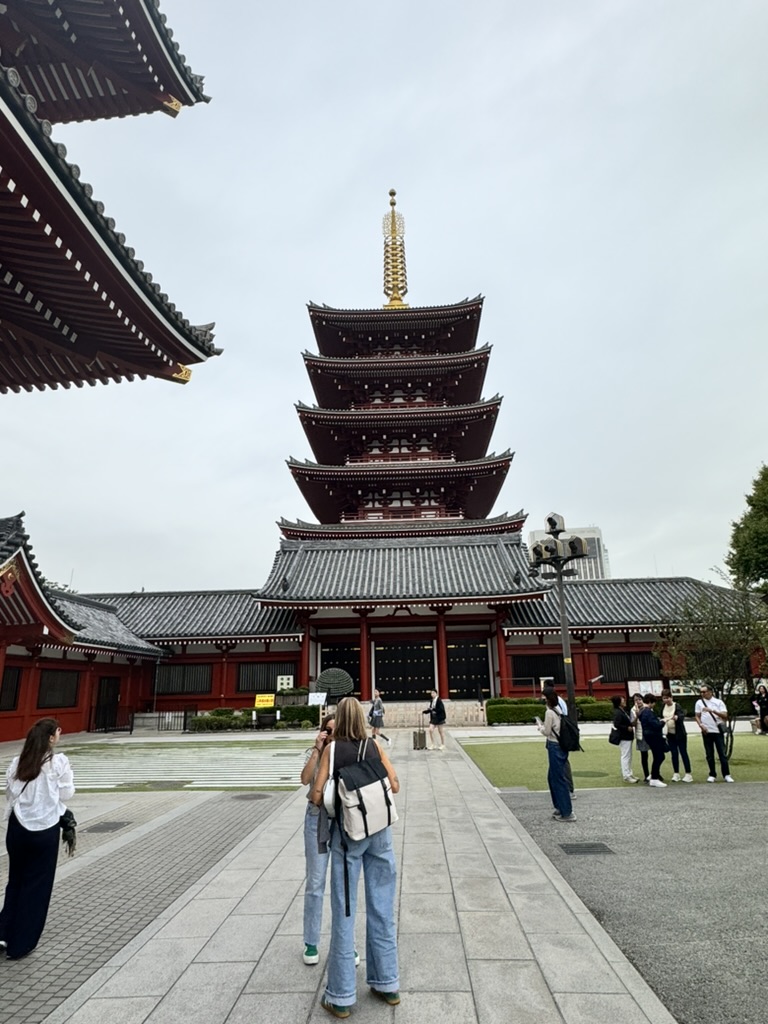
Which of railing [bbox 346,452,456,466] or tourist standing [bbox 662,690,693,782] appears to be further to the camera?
railing [bbox 346,452,456,466]

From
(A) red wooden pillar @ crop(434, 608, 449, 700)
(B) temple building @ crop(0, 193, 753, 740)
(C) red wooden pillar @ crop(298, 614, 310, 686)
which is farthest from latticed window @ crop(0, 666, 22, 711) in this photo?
(A) red wooden pillar @ crop(434, 608, 449, 700)

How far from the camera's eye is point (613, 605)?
29.0 metres

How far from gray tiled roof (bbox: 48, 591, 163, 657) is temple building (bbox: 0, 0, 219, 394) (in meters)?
17.3

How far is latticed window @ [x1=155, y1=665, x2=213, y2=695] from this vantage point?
1123 inches

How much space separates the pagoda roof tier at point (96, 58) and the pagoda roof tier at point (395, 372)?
26.3 meters

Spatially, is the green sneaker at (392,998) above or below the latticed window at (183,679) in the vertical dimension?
below

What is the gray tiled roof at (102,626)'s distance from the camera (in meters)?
23.6

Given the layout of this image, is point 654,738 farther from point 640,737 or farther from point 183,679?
point 183,679

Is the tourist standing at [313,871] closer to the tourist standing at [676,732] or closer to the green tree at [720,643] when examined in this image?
the tourist standing at [676,732]

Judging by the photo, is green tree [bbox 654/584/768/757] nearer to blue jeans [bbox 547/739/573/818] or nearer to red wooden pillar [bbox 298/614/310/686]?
blue jeans [bbox 547/739/573/818]

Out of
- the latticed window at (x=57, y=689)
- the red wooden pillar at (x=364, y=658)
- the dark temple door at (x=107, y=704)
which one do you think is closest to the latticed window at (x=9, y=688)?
the latticed window at (x=57, y=689)

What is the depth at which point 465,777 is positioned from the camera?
12.0m

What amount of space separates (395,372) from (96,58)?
28.4 metres

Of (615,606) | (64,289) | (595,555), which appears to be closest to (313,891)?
(64,289)
